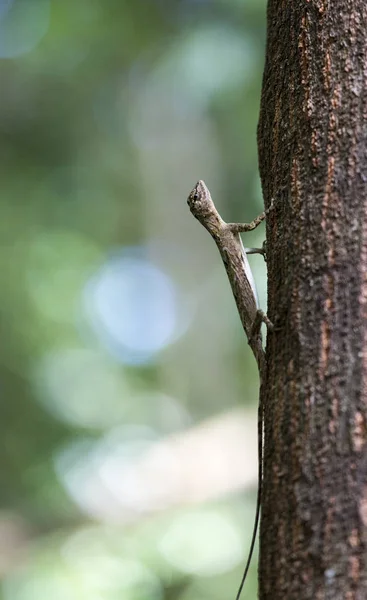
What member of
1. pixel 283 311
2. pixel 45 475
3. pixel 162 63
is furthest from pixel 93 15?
pixel 283 311

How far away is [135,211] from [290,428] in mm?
11981

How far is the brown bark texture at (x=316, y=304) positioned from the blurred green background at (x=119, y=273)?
280cm

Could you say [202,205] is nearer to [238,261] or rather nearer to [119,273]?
[238,261]

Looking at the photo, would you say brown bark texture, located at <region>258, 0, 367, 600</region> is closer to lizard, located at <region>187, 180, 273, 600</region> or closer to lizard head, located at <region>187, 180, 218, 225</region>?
lizard, located at <region>187, 180, 273, 600</region>

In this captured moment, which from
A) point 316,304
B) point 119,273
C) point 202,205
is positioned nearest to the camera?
point 316,304

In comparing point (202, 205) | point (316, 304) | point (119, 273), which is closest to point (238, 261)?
point (202, 205)

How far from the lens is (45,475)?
9789 mm

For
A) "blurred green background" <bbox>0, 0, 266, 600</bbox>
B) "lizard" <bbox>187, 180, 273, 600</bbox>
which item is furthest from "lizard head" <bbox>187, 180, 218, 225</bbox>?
"blurred green background" <bbox>0, 0, 266, 600</bbox>

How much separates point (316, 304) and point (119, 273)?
12.8 metres

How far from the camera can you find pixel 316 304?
7.38 ft

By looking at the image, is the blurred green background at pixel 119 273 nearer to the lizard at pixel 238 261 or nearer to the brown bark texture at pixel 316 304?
the lizard at pixel 238 261

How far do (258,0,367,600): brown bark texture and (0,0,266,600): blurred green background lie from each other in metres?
2.80

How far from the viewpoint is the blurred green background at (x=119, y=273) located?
7.57 m

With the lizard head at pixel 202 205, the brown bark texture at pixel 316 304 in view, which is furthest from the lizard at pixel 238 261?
the brown bark texture at pixel 316 304
